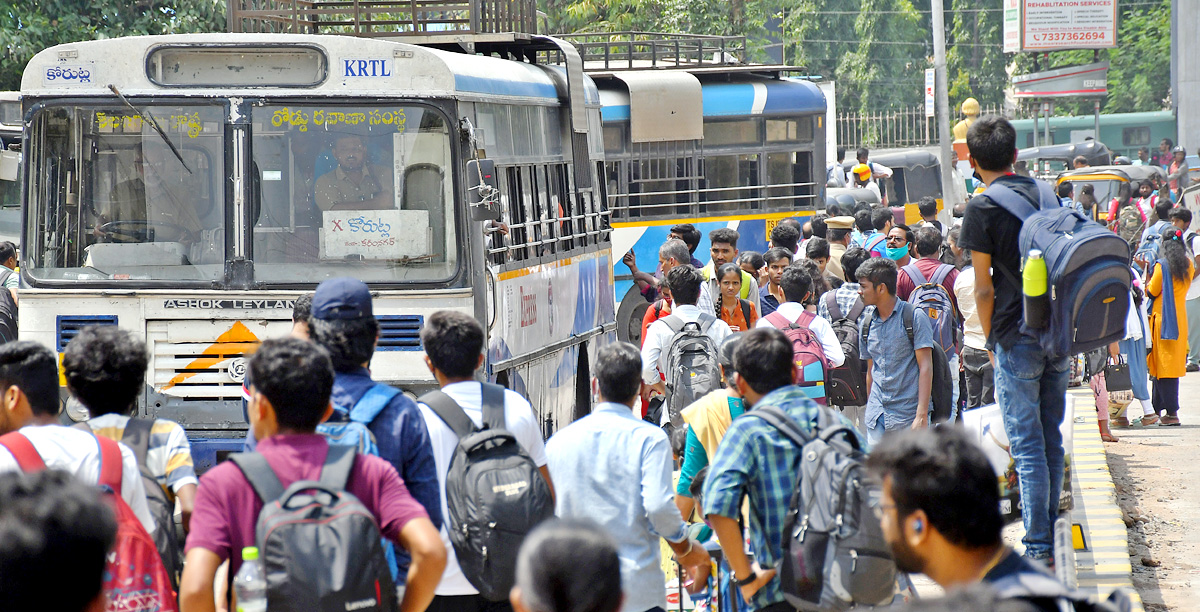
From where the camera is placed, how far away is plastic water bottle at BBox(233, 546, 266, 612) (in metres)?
3.20

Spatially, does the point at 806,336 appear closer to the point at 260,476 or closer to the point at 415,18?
the point at 260,476

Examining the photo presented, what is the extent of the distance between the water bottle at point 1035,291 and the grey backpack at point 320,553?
9.88 ft

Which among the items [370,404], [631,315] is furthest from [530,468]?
→ [631,315]

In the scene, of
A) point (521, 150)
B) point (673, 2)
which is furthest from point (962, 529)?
point (673, 2)

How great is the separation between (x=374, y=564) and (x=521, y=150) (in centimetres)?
598

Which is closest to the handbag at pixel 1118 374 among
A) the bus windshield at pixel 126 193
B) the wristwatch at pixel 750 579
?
the bus windshield at pixel 126 193

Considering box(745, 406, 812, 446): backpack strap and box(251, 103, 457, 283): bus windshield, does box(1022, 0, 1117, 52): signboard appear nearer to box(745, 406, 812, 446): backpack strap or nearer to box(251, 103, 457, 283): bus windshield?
box(251, 103, 457, 283): bus windshield

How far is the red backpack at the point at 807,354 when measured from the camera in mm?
6945

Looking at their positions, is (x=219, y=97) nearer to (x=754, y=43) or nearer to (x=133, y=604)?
(x=133, y=604)

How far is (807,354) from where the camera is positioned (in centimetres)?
703

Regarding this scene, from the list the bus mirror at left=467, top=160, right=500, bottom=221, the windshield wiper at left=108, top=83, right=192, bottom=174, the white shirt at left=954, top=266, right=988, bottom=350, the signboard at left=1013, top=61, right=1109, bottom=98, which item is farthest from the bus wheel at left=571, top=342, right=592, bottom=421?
the signboard at left=1013, top=61, right=1109, bottom=98

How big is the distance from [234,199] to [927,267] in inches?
182

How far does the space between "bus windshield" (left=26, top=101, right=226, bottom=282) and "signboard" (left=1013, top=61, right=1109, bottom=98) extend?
4381cm

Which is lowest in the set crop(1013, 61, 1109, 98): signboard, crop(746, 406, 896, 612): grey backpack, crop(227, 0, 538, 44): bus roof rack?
crop(746, 406, 896, 612): grey backpack
